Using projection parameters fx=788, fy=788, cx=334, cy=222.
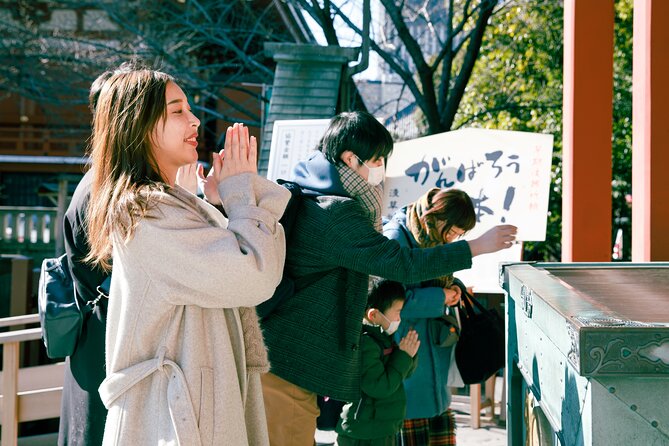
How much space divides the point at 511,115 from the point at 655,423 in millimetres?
12411

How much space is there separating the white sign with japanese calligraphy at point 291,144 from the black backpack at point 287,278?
3.46 m

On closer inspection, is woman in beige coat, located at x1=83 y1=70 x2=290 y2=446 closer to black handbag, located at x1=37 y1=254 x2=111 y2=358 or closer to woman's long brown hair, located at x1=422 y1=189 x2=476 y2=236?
black handbag, located at x1=37 y1=254 x2=111 y2=358

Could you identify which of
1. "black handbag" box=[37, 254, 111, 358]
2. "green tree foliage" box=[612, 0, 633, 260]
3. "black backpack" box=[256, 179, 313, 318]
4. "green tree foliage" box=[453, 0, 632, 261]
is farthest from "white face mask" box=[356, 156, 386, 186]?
"green tree foliage" box=[612, 0, 633, 260]

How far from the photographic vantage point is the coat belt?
69.4 inches

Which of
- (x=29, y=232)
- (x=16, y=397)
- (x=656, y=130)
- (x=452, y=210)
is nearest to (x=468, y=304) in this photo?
(x=452, y=210)

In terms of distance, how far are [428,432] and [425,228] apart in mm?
923

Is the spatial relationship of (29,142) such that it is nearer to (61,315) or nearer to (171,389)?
(61,315)

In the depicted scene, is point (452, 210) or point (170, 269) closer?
point (170, 269)

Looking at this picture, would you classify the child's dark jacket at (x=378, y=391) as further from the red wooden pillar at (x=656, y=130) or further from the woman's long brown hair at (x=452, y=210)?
the red wooden pillar at (x=656, y=130)

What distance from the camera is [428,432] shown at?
354 centimetres

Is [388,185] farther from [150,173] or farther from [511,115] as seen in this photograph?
[511,115]

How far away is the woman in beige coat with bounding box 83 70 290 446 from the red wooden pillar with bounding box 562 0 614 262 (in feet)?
8.00

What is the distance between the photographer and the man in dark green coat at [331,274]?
92.7 inches

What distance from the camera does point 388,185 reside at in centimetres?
618
